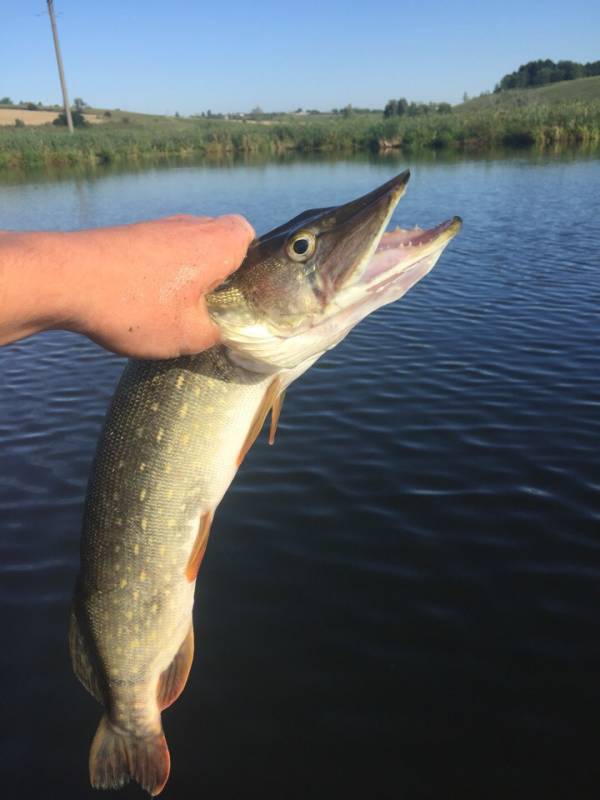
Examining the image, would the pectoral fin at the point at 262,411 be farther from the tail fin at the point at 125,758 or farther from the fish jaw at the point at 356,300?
the tail fin at the point at 125,758

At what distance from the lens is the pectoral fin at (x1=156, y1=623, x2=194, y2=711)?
2.69m

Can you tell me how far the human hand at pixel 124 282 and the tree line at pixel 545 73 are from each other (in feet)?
458

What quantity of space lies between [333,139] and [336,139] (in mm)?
326

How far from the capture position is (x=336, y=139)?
54.7 metres

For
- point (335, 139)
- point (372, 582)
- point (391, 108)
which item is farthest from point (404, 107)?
→ point (372, 582)

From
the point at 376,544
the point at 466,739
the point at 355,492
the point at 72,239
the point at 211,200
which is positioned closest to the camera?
the point at 72,239

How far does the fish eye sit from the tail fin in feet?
6.90

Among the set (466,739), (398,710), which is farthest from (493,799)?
(398,710)

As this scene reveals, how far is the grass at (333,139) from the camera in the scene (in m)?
43.4

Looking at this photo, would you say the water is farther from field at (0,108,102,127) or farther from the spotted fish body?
field at (0,108,102,127)

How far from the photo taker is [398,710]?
11.8 ft

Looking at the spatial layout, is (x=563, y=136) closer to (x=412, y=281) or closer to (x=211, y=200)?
(x=211, y=200)

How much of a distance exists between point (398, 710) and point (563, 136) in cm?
4863

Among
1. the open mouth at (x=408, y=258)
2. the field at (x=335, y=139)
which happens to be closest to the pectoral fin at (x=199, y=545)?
the open mouth at (x=408, y=258)
